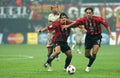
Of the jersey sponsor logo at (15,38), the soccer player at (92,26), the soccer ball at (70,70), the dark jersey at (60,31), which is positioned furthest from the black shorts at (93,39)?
the jersey sponsor logo at (15,38)

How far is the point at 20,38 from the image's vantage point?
149 ft

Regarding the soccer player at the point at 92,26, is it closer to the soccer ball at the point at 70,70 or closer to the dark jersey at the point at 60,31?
the dark jersey at the point at 60,31

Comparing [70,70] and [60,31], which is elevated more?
[60,31]

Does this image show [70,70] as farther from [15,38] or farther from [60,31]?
[15,38]

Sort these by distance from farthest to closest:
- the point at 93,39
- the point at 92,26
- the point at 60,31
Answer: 1. the point at 93,39
2. the point at 92,26
3. the point at 60,31

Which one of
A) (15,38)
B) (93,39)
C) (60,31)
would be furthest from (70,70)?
(15,38)

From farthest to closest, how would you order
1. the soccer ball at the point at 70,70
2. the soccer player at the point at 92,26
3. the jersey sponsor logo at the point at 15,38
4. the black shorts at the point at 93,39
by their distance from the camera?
the jersey sponsor logo at the point at 15,38, the black shorts at the point at 93,39, the soccer player at the point at 92,26, the soccer ball at the point at 70,70

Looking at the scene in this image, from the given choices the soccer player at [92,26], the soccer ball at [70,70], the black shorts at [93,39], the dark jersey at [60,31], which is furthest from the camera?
the black shorts at [93,39]

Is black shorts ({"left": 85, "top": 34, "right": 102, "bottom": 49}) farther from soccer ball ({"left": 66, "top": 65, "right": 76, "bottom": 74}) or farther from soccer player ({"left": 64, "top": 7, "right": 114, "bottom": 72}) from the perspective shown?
soccer ball ({"left": 66, "top": 65, "right": 76, "bottom": 74})

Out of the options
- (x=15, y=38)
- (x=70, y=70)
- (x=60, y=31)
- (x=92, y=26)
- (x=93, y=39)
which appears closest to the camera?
(x=70, y=70)

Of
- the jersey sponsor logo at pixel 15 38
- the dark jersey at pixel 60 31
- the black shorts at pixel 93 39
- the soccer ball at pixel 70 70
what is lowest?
the jersey sponsor logo at pixel 15 38

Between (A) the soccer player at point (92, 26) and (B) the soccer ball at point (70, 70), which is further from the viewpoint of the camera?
(A) the soccer player at point (92, 26)

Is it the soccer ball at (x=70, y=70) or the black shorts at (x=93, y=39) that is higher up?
the black shorts at (x=93, y=39)

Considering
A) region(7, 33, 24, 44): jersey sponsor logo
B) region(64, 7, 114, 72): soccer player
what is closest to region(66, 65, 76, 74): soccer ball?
region(64, 7, 114, 72): soccer player
